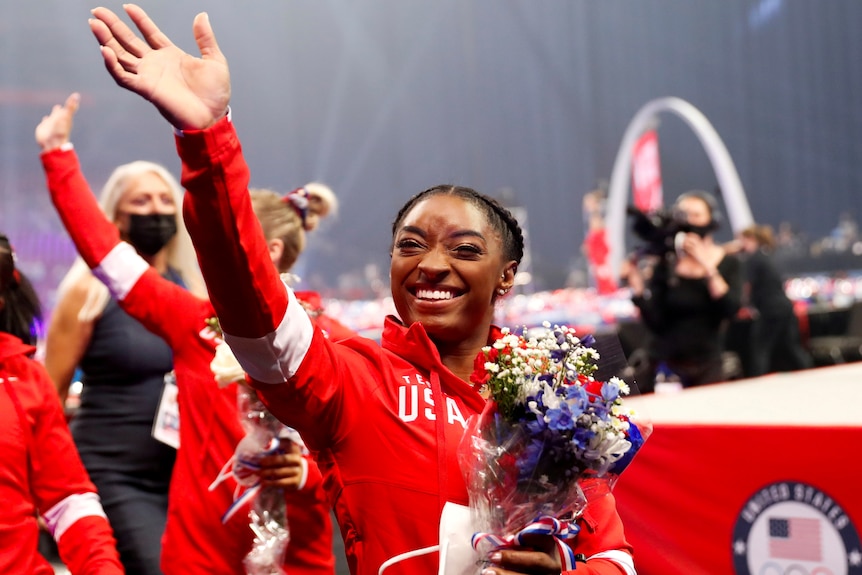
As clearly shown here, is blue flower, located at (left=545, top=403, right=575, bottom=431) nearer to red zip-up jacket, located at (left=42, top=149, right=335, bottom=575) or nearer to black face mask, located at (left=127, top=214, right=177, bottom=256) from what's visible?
red zip-up jacket, located at (left=42, top=149, right=335, bottom=575)

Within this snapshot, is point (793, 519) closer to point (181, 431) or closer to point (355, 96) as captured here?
point (181, 431)

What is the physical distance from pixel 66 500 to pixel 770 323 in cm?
611

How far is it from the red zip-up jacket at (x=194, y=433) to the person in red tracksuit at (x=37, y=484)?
0.50 m

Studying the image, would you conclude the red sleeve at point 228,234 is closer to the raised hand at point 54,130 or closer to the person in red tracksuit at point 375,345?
the person in red tracksuit at point 375,345

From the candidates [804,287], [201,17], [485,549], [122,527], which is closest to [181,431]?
[122,527]

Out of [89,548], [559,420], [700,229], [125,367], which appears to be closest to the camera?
[559,420]

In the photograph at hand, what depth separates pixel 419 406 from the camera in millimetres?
1566

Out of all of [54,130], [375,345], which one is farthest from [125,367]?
[375,345]

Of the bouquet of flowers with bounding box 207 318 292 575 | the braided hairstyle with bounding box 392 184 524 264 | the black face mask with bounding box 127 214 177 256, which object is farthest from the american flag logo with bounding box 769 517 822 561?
the black face mask with bounding box 127 214 177 256

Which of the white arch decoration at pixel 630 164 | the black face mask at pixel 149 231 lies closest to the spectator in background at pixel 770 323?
the black face mask at pixel 149 231

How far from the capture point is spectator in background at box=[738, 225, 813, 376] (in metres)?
7.21

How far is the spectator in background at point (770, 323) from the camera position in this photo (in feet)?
23.7

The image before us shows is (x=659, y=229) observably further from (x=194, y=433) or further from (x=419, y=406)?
(x=419, y=406)

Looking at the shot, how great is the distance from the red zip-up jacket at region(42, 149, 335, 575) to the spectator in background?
5325mm
